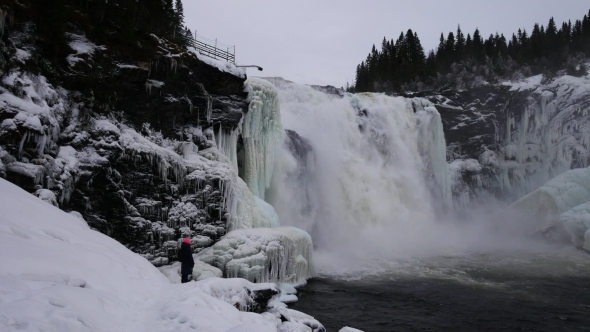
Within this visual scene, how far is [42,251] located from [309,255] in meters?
10.9

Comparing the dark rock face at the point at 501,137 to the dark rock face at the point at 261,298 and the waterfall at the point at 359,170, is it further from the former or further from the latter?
the dark rock face at the point at 261,298

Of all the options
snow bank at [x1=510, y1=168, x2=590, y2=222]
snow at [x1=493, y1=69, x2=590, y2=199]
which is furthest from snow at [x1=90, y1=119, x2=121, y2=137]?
snow at [x1=493, y1=69, x2=590, y2=199]

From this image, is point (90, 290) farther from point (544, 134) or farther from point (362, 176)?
point (544, 134)

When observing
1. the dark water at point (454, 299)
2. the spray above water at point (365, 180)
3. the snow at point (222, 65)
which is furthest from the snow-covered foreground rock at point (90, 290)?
the spray above water at point (365, 180)

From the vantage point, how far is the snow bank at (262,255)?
12305 mm

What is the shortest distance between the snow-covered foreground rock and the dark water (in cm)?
415

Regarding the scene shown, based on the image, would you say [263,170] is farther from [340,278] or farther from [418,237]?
[418,237]

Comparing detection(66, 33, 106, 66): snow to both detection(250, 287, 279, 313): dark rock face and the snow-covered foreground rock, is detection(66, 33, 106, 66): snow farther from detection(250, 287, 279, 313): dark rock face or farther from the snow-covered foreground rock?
detection(250, 287, 279, 313): dark rock face

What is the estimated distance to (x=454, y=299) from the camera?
12898 mm

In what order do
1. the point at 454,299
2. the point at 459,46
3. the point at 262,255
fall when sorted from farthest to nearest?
the point at 459,46
the point at 454,299
the point at 262,255

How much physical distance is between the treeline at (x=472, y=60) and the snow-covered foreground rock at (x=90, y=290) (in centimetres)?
3624

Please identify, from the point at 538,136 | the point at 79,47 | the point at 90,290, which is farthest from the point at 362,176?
the point at 90,290

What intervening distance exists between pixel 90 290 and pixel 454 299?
11.8 meters

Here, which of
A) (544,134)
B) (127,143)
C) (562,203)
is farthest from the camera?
(544,134)
